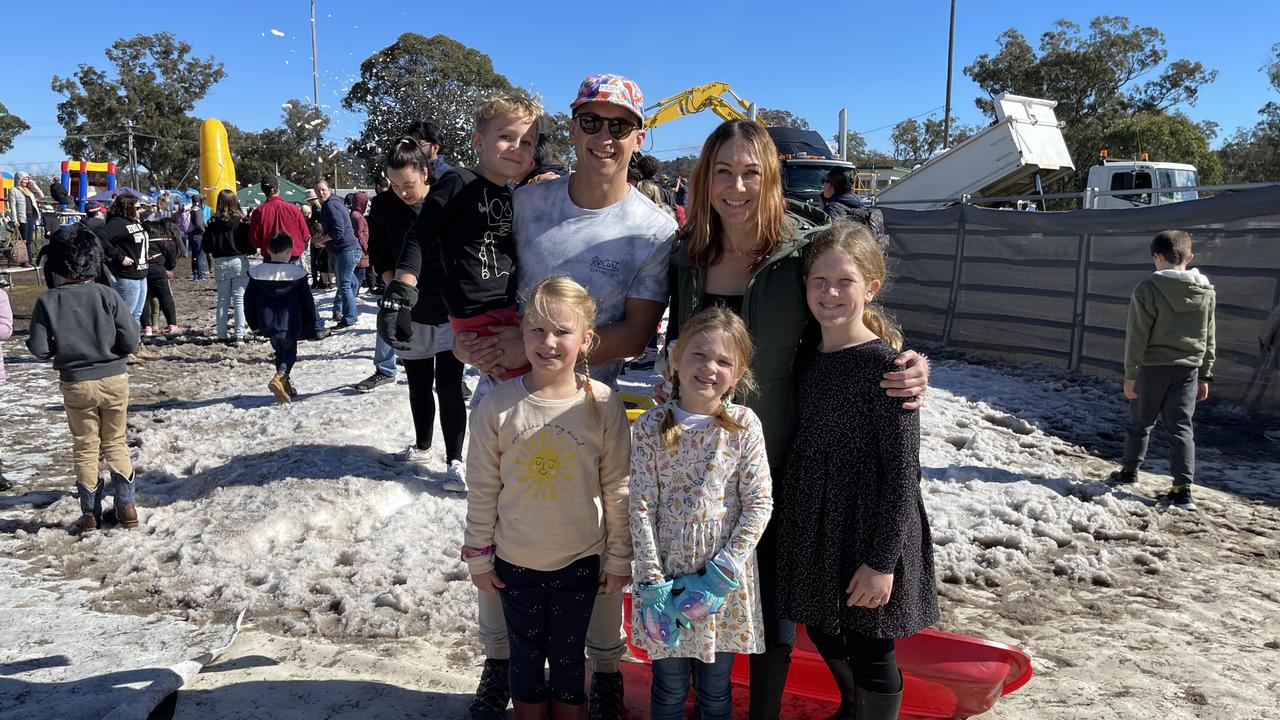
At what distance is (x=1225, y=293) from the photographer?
24.9 ft

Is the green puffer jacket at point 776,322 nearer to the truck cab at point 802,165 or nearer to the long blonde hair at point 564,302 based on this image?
the long blonde hair at point 564,302

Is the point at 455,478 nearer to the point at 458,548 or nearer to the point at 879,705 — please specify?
the point at 458,548

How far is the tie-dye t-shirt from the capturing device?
2516 mm

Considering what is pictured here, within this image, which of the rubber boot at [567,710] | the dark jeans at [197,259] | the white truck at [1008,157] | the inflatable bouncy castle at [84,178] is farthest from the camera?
the inflatable bouncy castle at [84,178]

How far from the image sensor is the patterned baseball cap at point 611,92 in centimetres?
241

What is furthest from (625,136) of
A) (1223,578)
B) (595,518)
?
(1223,578)

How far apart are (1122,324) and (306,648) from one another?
27.7 feet

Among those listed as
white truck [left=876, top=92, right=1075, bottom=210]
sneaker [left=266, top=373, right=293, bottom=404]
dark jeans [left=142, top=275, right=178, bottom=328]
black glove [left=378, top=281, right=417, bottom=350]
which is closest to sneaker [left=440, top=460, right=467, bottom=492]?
black glove [left=378, top=281, right=417, bottom=350]

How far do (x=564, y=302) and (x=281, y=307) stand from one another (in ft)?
19.0

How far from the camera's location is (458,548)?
4285mm

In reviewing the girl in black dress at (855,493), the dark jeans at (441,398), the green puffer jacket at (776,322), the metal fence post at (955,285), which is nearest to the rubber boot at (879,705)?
the girl in black dress at (855,493)

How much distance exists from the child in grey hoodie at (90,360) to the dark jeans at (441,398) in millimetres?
1578

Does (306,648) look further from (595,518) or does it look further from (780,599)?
(780,599)

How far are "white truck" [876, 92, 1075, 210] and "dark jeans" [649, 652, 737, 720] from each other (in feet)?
47.8
